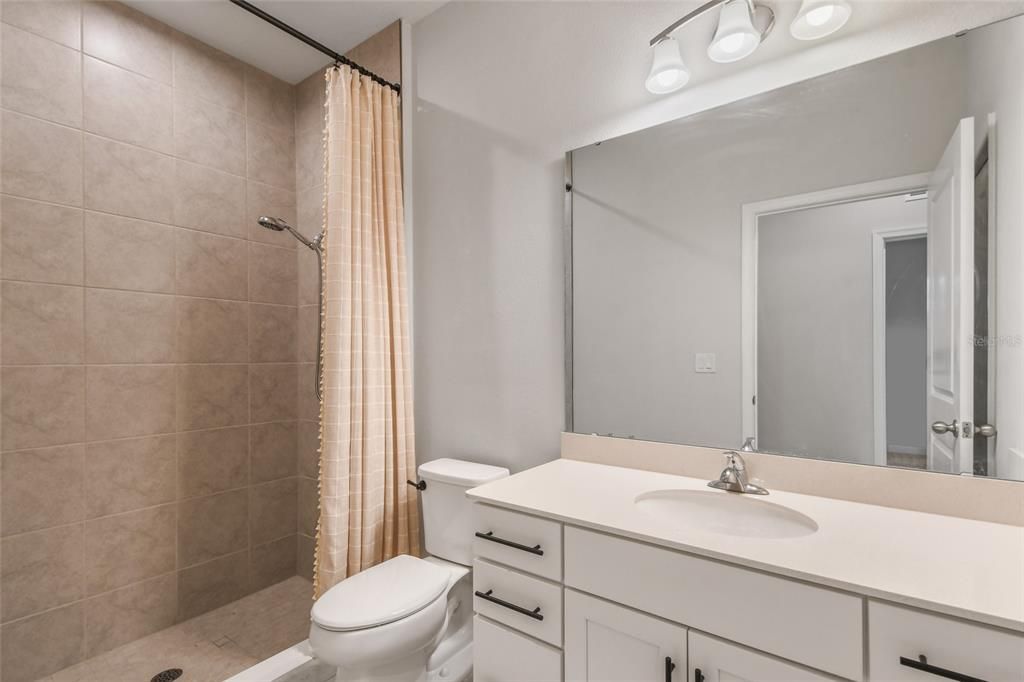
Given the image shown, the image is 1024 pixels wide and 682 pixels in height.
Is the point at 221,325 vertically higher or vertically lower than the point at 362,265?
lower

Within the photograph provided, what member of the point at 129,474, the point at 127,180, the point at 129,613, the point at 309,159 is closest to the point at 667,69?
the point at 309,159

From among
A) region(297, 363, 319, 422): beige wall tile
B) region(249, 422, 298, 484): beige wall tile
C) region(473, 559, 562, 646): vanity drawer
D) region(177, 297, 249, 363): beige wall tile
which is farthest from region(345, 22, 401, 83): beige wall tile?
region(473, 559, 562, 646): vanity drawer

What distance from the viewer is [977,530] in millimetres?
1008

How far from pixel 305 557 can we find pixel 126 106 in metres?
2.29

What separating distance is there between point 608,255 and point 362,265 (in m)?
0.93

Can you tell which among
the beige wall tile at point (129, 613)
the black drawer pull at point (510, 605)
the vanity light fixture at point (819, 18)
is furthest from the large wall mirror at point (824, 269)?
the beige wall tile at point (129, 613)

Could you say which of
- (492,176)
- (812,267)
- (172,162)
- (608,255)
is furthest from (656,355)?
(172,162)

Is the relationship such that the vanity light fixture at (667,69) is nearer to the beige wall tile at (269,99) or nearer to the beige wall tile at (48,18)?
the beige wall tile at (269,99)

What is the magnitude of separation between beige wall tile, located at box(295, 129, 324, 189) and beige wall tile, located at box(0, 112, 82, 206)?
934 mm

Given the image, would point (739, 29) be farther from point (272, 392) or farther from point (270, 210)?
A: point (272, 392)

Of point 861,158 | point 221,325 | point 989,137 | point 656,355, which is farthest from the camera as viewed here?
point 221,325

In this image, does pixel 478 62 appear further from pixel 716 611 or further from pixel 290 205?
pixel 716 611

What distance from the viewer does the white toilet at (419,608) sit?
1345mm

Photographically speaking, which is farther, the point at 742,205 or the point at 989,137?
the point at 742,205
